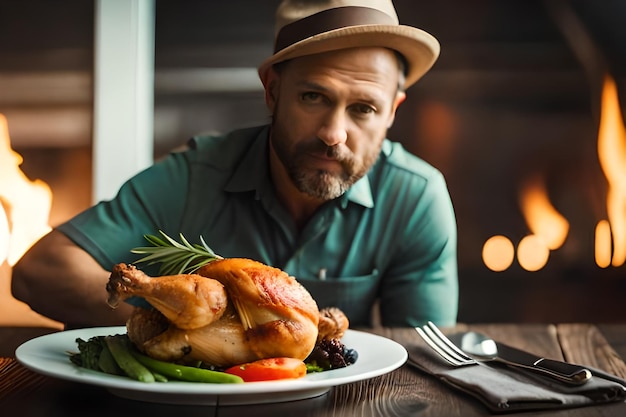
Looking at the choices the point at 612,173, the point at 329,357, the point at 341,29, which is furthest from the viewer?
the point at 612,173

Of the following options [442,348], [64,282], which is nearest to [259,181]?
[64,282]

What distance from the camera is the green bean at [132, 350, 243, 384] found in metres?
0.68

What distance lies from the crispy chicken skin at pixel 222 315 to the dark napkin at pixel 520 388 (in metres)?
0.17

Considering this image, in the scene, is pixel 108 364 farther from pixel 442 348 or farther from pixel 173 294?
pixel 442 348

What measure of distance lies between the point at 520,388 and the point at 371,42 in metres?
0.78

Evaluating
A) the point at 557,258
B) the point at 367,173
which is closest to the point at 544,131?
the point at 557,258

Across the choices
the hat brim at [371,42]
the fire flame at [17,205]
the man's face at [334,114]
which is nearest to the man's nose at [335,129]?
the man's face at [334,114]

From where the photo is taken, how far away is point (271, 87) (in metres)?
1.48

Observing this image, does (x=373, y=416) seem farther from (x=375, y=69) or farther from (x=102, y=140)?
(x=102, y=140)

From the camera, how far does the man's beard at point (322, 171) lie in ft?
4.53

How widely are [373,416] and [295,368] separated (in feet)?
0.28

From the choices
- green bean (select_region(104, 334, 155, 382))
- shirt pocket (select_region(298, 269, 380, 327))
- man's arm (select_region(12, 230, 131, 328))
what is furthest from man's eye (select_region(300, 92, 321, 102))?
green bean (select_region(104, 334, 155, 382))

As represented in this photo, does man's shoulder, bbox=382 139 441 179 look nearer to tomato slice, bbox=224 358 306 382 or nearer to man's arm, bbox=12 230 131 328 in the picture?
man's arm, bbox=12 230 131 328

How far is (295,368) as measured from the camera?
707 millimetres
